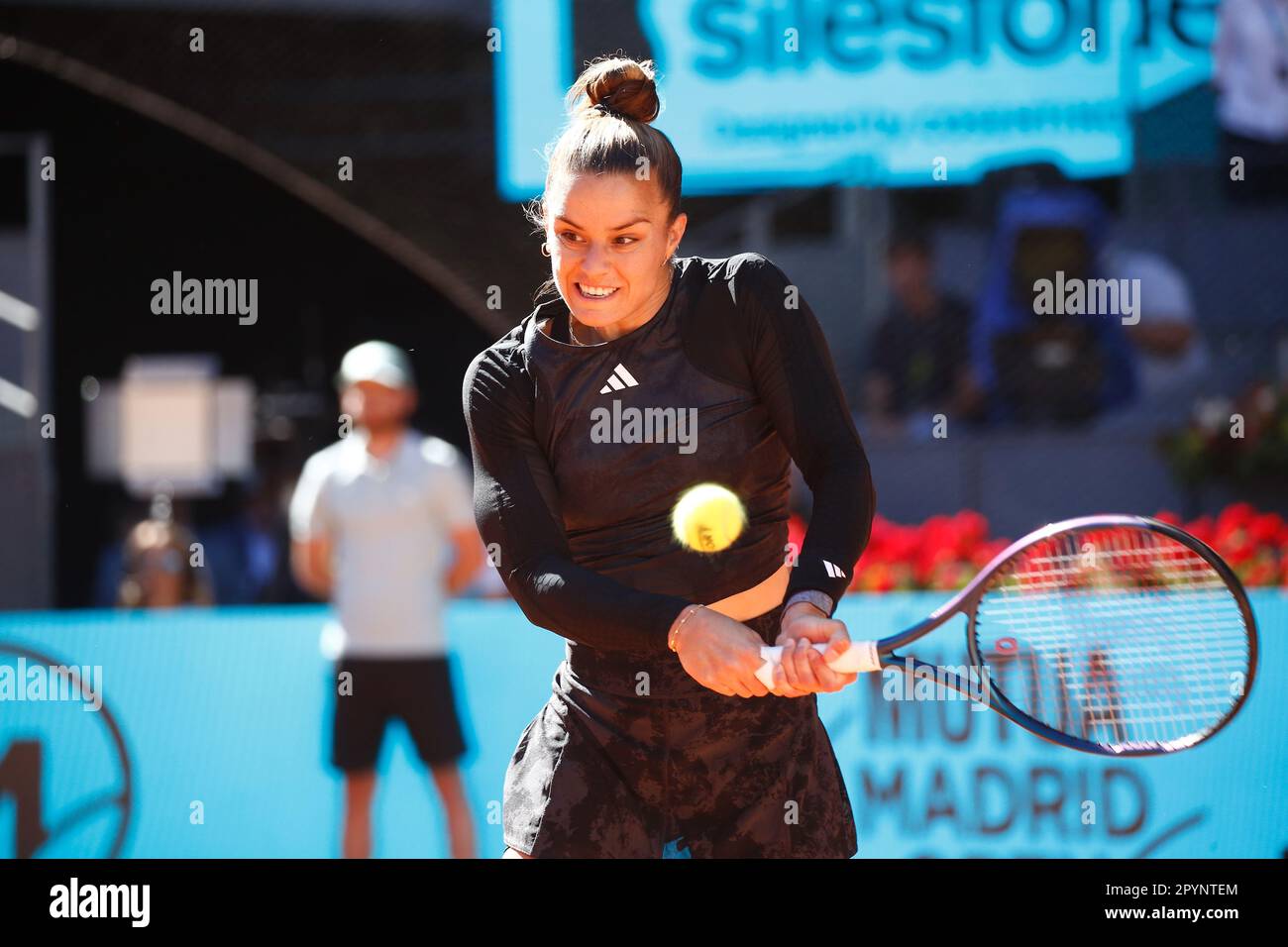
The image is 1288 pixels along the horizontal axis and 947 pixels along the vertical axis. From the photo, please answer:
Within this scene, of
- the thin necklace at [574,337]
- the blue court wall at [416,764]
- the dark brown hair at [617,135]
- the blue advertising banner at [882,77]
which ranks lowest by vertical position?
the blue court wall at [416,764]

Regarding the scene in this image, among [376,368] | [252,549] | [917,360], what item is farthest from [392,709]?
[917,360]

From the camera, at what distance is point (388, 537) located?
15.9 ft

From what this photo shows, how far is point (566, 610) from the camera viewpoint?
2.14 metres

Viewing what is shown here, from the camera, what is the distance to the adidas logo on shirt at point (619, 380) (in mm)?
2256

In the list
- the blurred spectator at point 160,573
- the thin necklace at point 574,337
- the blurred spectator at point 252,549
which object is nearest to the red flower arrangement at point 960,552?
the blurred spectator at point 252,549

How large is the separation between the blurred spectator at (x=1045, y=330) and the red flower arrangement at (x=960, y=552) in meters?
1.02

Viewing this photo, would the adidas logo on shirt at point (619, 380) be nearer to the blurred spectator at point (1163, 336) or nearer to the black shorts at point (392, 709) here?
the black shorts at point (392, 709)

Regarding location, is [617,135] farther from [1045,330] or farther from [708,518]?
[1045,330]

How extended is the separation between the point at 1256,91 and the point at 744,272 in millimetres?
4725

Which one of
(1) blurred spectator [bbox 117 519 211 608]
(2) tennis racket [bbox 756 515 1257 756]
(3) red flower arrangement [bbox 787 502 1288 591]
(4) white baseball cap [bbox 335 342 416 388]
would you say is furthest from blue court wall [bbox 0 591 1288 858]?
(1) blurred spectator [bbox 117 519 211 608]

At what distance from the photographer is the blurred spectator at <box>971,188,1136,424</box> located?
6293 millimetres

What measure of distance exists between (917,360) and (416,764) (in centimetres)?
290
